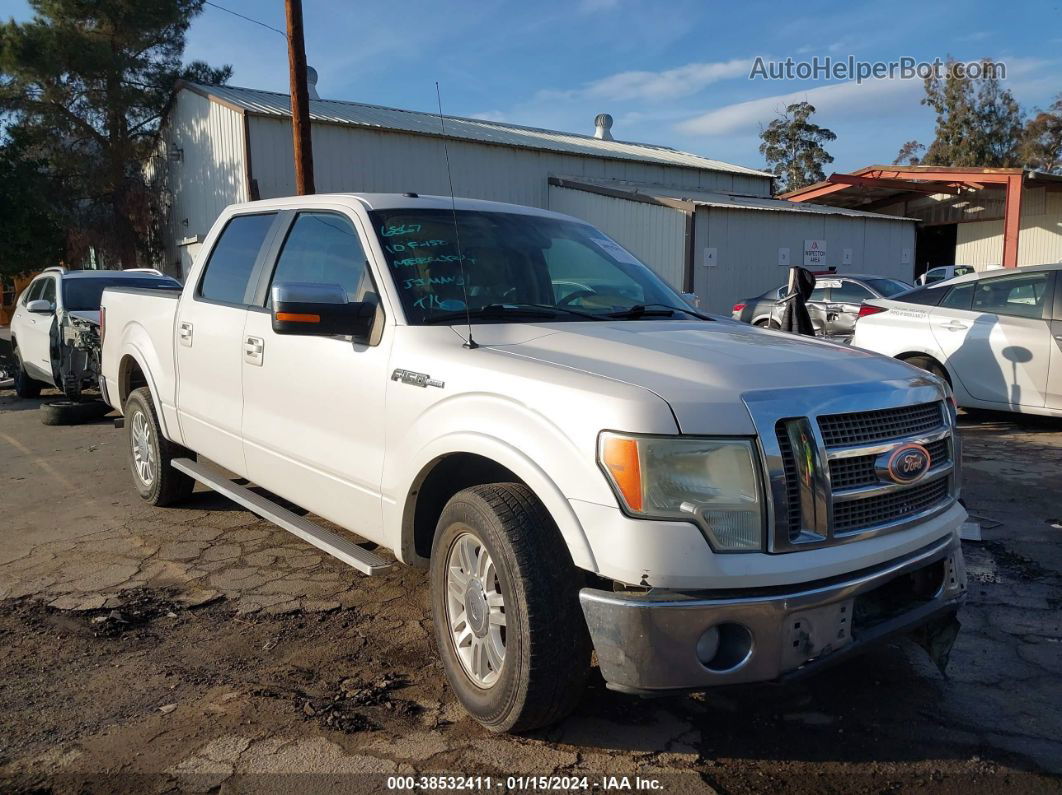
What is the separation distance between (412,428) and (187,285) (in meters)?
2.68

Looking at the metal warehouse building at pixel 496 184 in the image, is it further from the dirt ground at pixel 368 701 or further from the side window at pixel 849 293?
the dirt ground at pixel 368 701

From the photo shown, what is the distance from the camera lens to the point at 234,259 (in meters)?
4.77

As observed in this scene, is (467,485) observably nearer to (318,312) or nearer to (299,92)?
(318,312)

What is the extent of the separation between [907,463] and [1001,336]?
5.94 metres

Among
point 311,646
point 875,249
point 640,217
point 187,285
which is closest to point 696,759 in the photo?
point 311,646

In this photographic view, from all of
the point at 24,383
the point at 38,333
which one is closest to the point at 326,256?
the point at 38,333

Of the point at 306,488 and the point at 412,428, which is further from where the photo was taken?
the point at 306,488

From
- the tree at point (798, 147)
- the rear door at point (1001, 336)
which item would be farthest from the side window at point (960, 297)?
the tree at point (798, 147)

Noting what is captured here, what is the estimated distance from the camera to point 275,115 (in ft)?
62.0

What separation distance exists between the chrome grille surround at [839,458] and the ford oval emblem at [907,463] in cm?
2

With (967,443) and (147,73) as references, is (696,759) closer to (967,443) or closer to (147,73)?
(967,443)

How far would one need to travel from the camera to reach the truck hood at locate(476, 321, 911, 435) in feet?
8.12

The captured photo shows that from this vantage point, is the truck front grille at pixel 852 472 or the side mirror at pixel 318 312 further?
the side mirror at pixel 318 312

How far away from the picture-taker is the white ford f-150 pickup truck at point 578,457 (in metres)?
2.42
